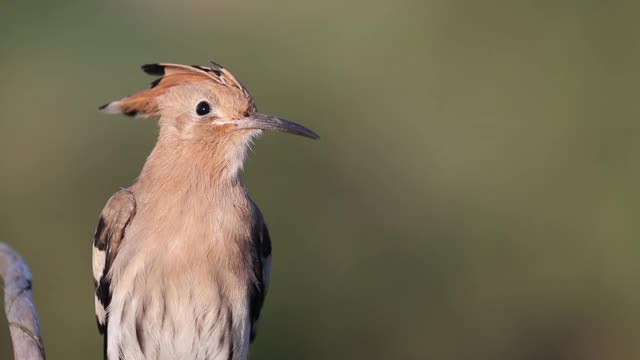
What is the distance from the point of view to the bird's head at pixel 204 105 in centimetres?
334

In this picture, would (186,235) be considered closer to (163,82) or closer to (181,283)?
(181,283)

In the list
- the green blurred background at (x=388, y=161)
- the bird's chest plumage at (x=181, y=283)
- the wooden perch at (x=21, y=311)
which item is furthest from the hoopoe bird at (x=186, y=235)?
the green blurred background at (x=388, y=161)

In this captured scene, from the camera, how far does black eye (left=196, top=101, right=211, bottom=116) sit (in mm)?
3381

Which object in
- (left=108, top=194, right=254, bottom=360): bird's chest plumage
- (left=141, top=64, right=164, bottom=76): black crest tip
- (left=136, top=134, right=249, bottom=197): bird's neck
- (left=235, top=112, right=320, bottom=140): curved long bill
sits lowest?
(left=108, top=194, right=254, bottom=360): bird's chest plumage

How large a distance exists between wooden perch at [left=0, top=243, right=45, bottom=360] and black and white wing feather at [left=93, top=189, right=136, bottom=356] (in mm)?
857

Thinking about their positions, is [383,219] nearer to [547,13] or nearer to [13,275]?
→ [547,13]

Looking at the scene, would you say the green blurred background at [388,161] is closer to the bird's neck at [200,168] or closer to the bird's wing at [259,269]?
the bird's wing at [259,269]

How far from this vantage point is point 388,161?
236 inches

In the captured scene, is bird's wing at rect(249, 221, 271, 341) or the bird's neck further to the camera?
bird's wing at rect(249, 221, 271, 341)

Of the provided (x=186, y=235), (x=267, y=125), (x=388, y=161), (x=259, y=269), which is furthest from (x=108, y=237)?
(x=388, y=161)

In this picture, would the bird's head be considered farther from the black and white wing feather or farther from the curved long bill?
the black and white wing feather

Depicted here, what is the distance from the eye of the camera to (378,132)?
6227 mm

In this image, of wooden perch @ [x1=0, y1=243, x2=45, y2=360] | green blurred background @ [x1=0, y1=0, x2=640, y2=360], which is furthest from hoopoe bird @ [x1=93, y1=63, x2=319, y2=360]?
green blurred background @ [x1=0, y1=0, x2=640, y2=360]

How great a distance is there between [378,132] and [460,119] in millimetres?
484
